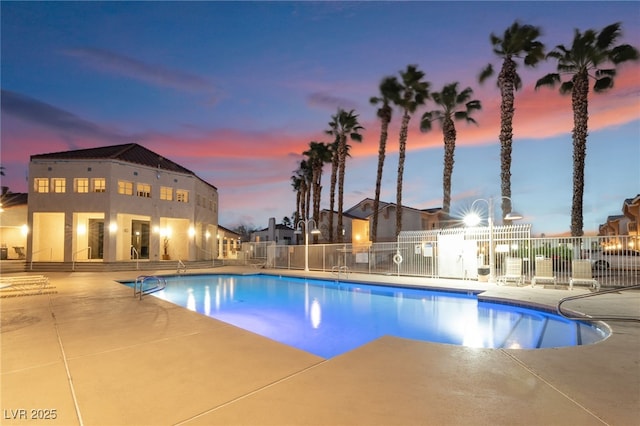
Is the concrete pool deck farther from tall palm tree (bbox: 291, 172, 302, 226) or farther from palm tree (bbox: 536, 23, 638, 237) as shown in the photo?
tall palm tree (bbox: 291, 172, 302, 226)

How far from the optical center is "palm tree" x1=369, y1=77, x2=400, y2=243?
25406 millimetres

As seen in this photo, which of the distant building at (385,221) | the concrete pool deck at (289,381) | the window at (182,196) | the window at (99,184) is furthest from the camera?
the distant building at (385,221)

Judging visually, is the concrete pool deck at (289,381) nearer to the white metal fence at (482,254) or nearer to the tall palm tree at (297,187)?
the white metal fence at (482,254)

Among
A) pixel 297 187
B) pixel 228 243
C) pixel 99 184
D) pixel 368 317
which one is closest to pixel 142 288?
pixel 368 317

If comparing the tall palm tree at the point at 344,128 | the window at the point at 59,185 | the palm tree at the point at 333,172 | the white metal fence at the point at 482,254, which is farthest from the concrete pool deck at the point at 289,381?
the palm tree at the point at 333,172

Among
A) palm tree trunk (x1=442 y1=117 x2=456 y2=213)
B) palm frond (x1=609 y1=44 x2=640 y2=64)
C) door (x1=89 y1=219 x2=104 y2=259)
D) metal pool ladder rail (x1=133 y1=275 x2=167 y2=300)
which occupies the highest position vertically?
palm frond (x1=609 y1=44 x2=640 y2=64)

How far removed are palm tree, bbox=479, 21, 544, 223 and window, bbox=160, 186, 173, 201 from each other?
72.8ft

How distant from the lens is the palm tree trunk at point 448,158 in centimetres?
2339

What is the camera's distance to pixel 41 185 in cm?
2114

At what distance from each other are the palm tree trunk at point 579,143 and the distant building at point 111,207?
23971 mm

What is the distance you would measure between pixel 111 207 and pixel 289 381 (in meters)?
22.0

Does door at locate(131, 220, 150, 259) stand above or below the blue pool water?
above

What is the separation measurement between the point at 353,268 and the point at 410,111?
42.4ft

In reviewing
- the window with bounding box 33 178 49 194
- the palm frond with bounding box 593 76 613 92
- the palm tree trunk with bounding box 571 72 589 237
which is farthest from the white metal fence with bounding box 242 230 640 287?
the window with bounding box 33 178 49 194
